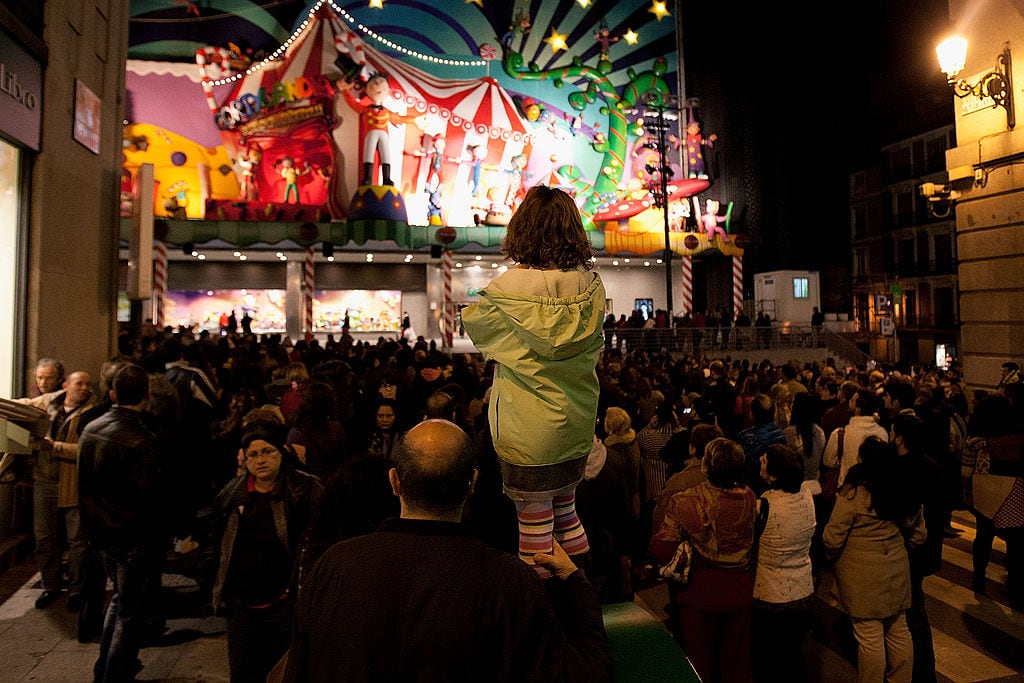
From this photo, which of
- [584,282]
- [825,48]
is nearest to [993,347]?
[584,282]

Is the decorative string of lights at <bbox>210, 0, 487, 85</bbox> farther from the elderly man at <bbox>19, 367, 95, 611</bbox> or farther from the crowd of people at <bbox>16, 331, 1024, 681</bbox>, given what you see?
the elderly man at <bbox>19, 367, 95, 611</bbox>

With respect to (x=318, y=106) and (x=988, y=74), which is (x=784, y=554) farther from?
(x=318, y=106)

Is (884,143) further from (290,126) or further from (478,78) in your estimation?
(290,126)

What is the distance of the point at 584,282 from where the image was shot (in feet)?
9.00

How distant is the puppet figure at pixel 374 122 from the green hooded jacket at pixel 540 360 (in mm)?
22756

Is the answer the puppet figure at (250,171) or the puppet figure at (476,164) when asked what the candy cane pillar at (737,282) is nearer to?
the puppet figure at (476,164)

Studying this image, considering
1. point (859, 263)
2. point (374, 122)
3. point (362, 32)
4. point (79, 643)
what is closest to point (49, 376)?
point (79, 643)

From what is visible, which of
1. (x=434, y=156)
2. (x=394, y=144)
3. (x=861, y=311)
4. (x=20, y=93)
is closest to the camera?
(x=20, y=93)

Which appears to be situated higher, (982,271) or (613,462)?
(982,271)

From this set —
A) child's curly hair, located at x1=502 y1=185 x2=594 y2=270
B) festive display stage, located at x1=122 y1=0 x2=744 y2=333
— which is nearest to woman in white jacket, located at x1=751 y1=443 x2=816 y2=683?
child's curly hair, located at x1=502 y1=185 x2=594 y2=270

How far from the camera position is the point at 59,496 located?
17.6 feet

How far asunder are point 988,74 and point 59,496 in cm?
1230

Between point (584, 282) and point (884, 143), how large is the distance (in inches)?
1733

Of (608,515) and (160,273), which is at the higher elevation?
(160,273)
